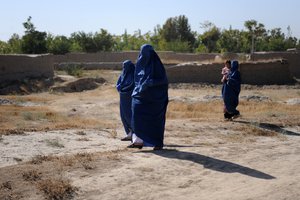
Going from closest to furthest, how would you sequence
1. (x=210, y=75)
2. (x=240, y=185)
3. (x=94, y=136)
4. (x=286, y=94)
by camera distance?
(x=240, y=185), (x=94, y=136), (x=286, y=94), (x=210, y=75)

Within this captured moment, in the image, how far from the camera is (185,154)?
6.82 meters

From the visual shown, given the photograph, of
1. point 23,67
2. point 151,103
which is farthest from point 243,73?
point 151,103

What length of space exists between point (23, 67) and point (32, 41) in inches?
373

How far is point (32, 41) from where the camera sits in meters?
30.6

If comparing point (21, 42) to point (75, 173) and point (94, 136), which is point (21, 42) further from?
point (75, 173)

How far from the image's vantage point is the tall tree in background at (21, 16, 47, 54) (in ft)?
99.7

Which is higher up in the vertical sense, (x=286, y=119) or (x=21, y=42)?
(x=21, y=42)

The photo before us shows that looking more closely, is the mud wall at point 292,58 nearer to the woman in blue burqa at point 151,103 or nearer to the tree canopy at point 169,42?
the tree canopy at point 169,42

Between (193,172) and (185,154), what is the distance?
83cm

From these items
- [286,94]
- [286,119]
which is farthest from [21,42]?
[286,119]

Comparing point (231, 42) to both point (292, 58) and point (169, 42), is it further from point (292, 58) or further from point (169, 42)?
point (292, 58)

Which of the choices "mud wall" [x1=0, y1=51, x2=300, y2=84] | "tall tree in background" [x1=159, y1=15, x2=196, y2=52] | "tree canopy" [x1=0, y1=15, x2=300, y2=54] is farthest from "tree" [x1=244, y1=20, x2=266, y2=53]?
"mud wall" [x1=0, y1=51, x2=300, y2=84]

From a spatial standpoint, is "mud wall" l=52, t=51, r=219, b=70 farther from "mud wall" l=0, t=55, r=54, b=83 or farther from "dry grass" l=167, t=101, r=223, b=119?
"dry grass" l=167, t=101, r=223, b=119

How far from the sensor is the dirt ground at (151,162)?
5.31 metres
